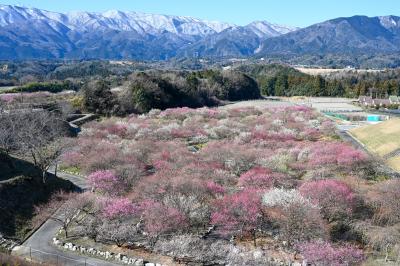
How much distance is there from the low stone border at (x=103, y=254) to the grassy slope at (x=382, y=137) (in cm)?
2535

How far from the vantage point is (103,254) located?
1980 cm

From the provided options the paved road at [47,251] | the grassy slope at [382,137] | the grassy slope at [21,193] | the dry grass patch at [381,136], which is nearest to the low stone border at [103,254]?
the paved road at [47,251]

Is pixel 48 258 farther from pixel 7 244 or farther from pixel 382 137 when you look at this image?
pixel 382 137

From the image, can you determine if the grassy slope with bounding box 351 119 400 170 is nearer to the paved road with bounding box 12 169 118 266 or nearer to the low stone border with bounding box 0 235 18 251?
the paved road with bounding box 12 169 118 266

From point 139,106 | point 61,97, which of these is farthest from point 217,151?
point 61,97

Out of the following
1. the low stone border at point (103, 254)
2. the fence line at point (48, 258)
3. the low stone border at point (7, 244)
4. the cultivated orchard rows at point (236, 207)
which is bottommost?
the low stone border at point (7, 244)

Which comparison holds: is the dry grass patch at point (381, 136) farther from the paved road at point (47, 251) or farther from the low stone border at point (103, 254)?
the paved road at point (47, 251)

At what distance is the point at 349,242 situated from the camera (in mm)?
20391

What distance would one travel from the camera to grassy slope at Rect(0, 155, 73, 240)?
23016mm

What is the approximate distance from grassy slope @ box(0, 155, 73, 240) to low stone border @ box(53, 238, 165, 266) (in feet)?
8.96

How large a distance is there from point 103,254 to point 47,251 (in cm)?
277

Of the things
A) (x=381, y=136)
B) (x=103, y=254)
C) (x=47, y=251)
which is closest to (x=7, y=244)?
(x=47, y=251)

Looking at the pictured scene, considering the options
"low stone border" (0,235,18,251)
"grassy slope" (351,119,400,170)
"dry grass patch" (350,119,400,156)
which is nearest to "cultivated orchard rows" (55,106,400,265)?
"low stone border" (0,235,18,251)

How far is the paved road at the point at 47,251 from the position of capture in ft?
63.1
